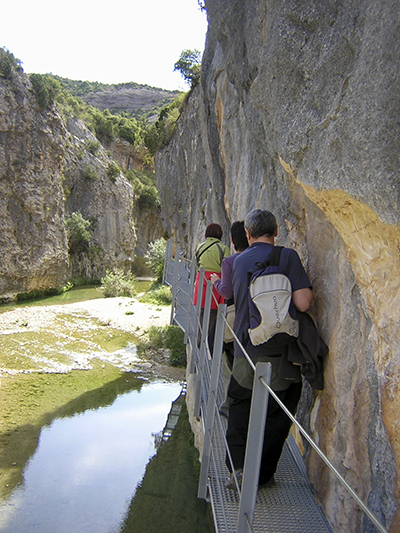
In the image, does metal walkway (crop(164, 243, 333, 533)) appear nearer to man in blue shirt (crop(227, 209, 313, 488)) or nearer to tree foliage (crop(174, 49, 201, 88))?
man in blue shirt (crop(227, 209, 313, 488))

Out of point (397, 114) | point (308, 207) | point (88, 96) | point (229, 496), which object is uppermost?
point (88, 96)

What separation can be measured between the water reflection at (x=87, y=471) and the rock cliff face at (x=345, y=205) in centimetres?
291

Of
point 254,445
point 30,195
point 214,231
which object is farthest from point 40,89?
point 254,445

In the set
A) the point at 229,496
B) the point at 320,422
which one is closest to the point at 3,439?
the point at 229,496

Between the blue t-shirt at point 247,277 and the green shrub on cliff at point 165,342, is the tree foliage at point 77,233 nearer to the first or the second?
the green shrub on cliff at point 165,342

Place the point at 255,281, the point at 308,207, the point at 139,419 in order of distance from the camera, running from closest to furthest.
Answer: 1. the point at 255,281
2. the point at 308,207
3. the point at 139,419

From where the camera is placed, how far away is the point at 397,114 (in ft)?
7.12

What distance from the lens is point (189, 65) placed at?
18.7 meters

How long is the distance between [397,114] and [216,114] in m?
7.92

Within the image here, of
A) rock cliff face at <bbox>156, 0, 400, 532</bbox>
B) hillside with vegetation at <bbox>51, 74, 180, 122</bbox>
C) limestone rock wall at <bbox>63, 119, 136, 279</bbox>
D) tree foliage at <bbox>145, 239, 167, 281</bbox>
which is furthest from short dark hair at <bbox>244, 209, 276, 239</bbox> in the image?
hillside with vegetation at <bbox>51, 74, 180, 122</bbox>

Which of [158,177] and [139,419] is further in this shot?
[158,177]

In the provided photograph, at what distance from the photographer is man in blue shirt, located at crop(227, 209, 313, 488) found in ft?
9.35

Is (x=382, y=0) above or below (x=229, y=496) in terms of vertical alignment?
above

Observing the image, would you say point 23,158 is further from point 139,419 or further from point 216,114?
point 139,419
